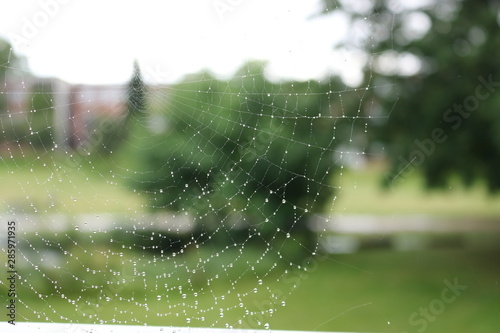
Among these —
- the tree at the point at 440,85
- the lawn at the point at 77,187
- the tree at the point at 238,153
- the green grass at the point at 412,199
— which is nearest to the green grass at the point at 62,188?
the lawn at the point at 77,187

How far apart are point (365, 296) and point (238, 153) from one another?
1.35 meters

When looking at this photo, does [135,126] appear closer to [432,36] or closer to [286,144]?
[286,144]

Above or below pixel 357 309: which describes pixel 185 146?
above

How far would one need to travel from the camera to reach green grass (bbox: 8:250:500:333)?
87.4 inches

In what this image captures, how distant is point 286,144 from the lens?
2064 millimetres

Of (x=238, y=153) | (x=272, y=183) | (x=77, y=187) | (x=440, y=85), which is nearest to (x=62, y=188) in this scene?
(x=77, y=187)

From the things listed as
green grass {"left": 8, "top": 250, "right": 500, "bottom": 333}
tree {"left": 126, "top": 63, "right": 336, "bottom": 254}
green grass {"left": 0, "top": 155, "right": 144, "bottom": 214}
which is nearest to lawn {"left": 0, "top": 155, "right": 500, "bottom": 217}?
green grass {"left": 0, "top": 155, "right": 144, "bottom": 214}

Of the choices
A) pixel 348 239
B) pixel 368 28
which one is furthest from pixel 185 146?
pixel 348 239

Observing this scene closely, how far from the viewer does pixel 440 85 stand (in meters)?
2.59

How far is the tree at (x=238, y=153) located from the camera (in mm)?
1945

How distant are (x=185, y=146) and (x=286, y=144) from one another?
377mm

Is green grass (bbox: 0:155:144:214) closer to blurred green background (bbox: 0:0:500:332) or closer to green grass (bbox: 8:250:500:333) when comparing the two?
blurred green background (bbox: 0:0:500:332)
